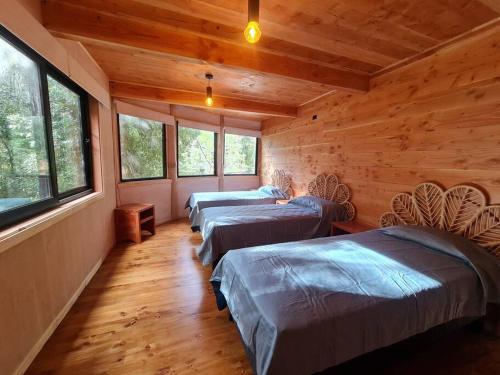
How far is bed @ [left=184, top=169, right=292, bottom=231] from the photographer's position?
3.57 meters

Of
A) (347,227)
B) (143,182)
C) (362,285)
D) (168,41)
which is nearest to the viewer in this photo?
(362,285)

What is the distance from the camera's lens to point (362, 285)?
48.9 inches

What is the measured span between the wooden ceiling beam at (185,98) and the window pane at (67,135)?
34.6 inches

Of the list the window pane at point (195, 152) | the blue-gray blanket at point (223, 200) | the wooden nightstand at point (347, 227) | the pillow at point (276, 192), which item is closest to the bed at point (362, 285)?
the wooden nightstand at point (347, 227)

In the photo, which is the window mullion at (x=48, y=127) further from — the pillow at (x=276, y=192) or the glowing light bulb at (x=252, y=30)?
the pillow at (x=276, y=192)

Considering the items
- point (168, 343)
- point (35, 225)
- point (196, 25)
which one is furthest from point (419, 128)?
point (35, 225)

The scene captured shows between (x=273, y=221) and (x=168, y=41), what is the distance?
203cm

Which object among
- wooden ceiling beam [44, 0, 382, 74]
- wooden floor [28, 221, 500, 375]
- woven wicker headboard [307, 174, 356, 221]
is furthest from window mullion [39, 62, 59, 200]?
woven wicker headboard [307, 174, 356, 221]

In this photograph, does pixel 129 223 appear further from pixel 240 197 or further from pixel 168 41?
pixel 168 41

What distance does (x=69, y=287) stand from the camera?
185cm

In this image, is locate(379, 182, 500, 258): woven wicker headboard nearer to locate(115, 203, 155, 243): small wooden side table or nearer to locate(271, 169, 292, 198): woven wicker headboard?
locate(271, 169, 292, 198): woven wicker headboard

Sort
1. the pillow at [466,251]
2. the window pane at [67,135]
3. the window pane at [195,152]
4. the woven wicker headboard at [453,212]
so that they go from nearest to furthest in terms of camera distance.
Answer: the pillow at [466,251] → the woven wicker headboard at [453,212] → the window pane at [67,135] → the window pane at [195,152]

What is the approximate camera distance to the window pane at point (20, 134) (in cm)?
130

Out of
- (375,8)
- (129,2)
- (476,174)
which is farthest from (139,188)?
(476,174)
